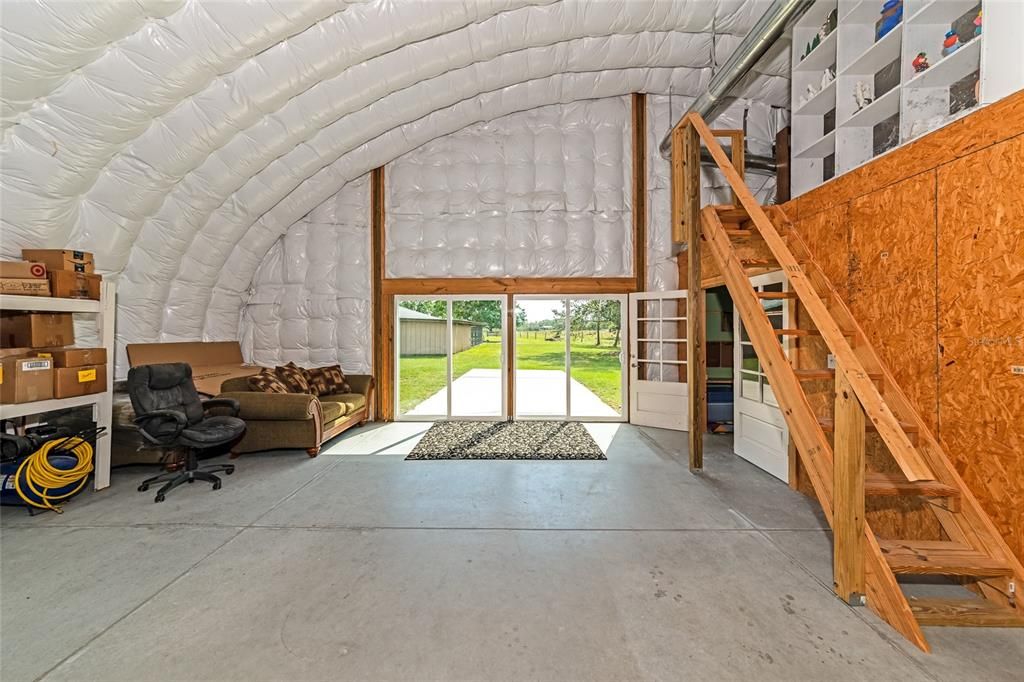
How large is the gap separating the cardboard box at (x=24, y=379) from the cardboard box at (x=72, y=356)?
0.08 m

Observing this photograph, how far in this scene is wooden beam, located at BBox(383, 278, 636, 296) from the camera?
221 inches

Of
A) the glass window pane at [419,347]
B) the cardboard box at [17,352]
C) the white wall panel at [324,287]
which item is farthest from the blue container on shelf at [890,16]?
the cardboard box at [17,352]

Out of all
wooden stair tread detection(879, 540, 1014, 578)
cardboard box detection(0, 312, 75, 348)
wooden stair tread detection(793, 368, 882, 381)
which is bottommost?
wooden stair tread detection(879, 540, 1014, 578)

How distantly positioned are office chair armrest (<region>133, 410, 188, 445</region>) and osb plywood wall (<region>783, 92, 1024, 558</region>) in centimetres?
506

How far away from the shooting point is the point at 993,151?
6.29 feet

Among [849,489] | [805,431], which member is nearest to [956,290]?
[805,431]

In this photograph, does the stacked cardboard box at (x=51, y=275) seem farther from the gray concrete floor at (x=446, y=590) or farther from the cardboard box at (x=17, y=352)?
the gray concrete floor at (x=446, y=590)

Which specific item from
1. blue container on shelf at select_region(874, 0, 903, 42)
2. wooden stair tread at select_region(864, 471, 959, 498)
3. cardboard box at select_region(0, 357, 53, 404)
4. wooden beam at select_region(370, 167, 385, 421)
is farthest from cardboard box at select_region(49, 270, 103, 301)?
blue container on shelf at select_region(874, 0, 903, 42)

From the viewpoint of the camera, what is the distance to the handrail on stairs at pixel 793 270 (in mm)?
1622

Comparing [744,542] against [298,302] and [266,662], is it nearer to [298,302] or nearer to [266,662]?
[266,662]

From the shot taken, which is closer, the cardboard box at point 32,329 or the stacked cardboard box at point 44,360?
the stacked cardboard box at point 44,360

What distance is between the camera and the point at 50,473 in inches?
109

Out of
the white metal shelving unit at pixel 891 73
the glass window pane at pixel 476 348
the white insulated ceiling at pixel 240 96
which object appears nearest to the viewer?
the white metal shelving unit at pixel 891 73

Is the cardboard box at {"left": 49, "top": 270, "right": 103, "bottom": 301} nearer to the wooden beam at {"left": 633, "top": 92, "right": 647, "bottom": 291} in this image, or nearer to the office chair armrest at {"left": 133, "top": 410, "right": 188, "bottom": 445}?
the office chair armrest at {"left": 133, "top": 410, "right": 188, "bottom": 445}
